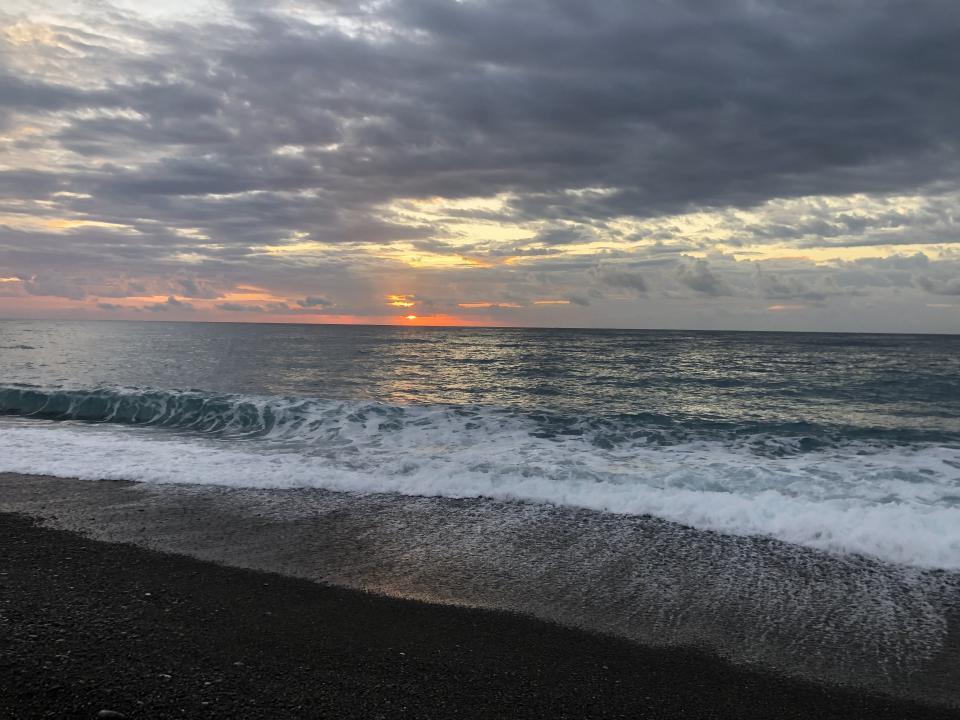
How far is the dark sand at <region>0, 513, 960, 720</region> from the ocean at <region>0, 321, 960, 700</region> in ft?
1.44

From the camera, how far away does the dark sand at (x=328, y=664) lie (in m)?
4.05

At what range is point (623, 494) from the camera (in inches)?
374

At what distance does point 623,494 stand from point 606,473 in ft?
5.13

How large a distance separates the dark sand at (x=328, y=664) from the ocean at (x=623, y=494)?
0.44 meters

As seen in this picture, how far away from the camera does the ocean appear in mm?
5699

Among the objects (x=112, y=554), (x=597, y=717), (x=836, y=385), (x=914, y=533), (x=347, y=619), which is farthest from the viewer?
(x=836, y=385)

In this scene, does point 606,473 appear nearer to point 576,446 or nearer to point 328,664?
point 576,446

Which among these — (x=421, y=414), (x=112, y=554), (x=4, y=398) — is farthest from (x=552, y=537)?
(x=4, y=398)

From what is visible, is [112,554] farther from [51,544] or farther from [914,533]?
[914,533]

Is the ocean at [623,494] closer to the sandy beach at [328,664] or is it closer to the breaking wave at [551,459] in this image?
the breaking wave at [551,459]

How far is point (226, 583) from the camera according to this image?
241 inches

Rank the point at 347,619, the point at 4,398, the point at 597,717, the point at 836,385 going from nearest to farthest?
1. the point at 597,717
2. the point at 347,619
3. the point at 4,398
4. the point at 836,385

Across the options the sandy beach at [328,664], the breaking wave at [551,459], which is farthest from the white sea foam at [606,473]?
the sandy beach at [328,664]

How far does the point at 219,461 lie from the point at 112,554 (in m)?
5.27
